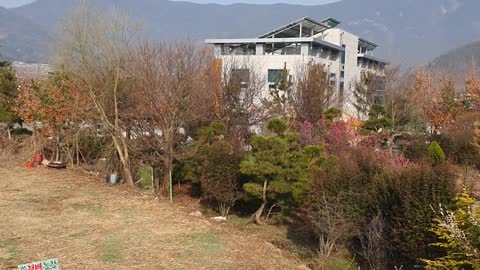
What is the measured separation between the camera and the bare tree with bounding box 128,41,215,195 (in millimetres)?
11297

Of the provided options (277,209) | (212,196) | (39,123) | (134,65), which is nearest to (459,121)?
(277,209)

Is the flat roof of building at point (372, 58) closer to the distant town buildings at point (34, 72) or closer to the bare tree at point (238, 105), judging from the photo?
the bare tree at point (238, 105)

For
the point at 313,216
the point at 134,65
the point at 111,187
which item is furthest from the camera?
the point at 134,65

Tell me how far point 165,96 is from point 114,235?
4.64m

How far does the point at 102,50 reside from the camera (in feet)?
40.4

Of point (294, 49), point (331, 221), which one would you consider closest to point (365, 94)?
point (294, 49)

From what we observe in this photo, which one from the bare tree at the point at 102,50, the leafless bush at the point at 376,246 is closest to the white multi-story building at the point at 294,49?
the bare tree at the point at 102,50

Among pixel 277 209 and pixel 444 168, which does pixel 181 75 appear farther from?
pixel 444 168

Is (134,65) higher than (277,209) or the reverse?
higher

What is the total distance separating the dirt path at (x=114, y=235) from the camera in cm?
645

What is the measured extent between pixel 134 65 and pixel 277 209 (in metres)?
5.15

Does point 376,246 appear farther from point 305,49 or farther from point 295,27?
point 295,27

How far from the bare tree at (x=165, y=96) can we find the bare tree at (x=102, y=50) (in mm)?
483

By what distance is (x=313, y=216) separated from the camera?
8570 mm
